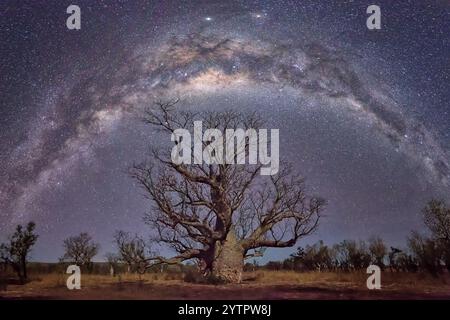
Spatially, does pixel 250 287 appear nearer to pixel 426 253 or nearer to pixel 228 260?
pixel 228 260

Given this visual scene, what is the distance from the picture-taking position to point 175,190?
1270cm

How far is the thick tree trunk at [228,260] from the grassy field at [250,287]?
36 cm

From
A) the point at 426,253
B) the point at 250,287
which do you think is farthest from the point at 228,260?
the point at 426,253

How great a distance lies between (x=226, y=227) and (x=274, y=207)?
158 centimetres

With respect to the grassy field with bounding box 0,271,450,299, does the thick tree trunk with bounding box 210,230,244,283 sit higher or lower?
higher

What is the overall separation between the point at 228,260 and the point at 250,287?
0.99 metres

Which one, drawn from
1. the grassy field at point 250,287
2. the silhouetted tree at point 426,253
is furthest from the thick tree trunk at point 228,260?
the silhouetted tree at point 426,253

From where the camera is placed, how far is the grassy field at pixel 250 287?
454 inches

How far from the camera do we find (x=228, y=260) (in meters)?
12.5

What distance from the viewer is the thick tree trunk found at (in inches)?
489

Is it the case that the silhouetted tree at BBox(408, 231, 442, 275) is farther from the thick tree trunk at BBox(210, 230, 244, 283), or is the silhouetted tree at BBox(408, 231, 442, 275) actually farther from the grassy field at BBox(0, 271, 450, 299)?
the thick tree trunk at BBox(210, 230, 244, 283)

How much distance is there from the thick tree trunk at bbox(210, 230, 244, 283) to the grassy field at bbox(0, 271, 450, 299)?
0.36 meters

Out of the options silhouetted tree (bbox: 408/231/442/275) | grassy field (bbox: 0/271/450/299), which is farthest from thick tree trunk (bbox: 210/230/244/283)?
silhouetted tree (bbox: 408/231/442/275)
